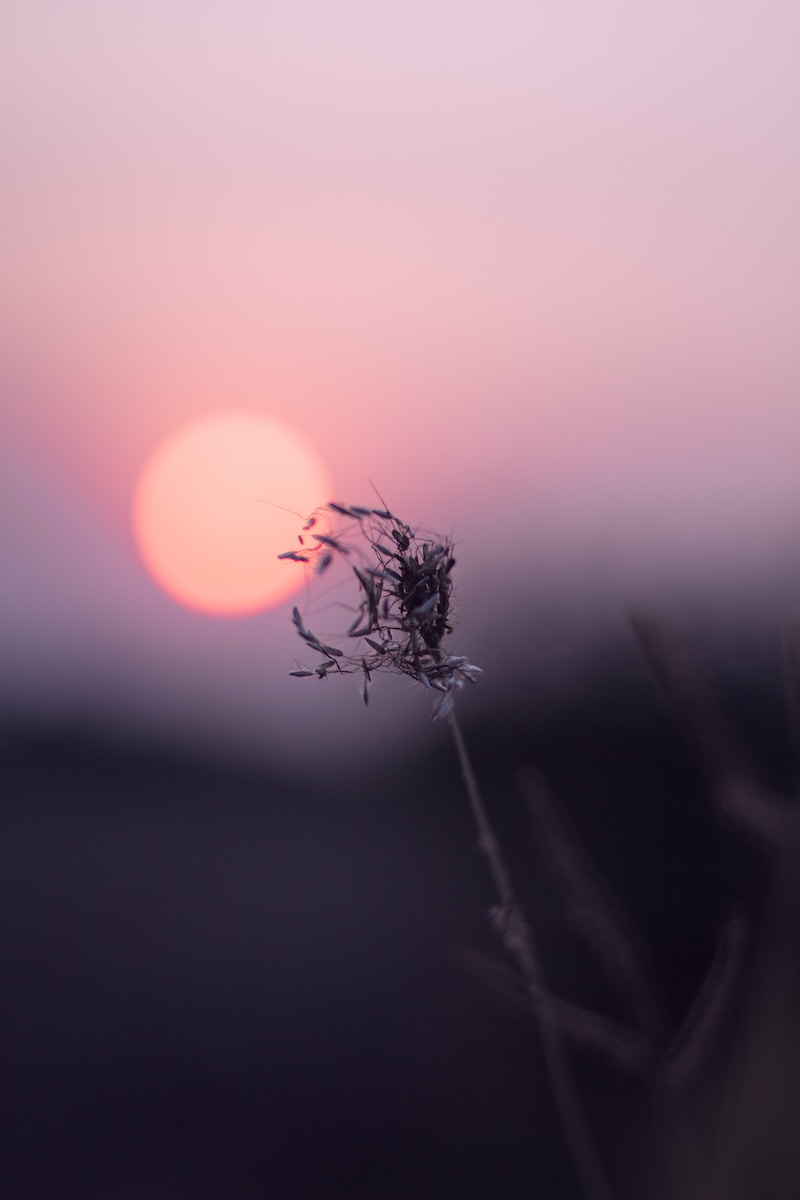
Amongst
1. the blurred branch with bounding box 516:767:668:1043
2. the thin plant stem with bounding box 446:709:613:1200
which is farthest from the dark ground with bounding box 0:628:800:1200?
the thin plant stem with bounding box 446:709:613:1200

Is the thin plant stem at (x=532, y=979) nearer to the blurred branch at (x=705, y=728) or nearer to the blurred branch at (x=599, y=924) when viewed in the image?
the blurred branch at (x=599, y=924)

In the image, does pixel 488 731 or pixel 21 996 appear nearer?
pixel 21 996

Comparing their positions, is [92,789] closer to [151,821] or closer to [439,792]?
[151,821]

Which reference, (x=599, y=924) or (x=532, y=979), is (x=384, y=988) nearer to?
(x=599, y=924)

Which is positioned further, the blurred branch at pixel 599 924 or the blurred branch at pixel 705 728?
the blurred branch at pixel 705 728

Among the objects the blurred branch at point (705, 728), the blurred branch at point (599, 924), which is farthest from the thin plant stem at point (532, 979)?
the blurred branch at point (705, 728)

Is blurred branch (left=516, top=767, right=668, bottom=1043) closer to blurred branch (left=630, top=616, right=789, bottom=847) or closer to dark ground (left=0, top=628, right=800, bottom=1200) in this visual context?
dark ground (left=0, top=628, right=800, bottom=1200)

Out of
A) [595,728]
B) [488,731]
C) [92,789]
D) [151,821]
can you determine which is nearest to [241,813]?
[151,821]

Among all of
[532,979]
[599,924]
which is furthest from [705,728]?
[532,979]

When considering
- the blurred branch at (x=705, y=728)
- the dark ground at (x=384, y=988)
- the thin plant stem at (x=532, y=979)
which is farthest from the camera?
Result: the dark ground at (x=384, y=988)
